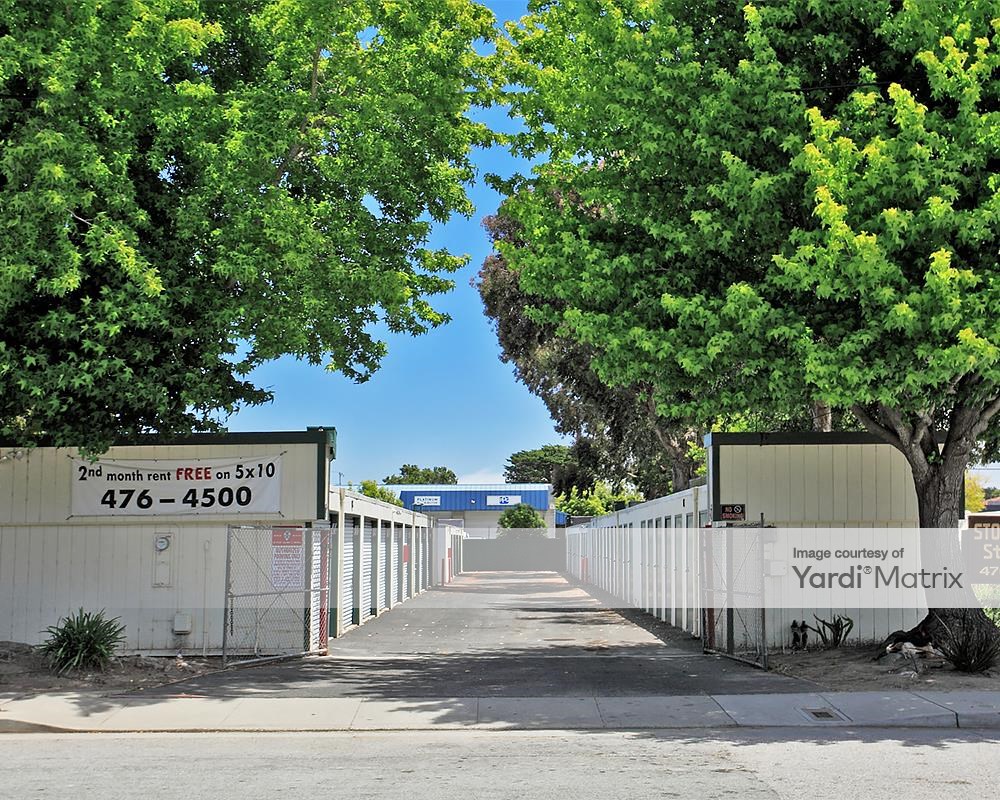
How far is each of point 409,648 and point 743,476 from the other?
6766 mm

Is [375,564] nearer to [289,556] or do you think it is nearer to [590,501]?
[289,556]

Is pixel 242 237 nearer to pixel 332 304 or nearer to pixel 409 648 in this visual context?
pixel 332 304

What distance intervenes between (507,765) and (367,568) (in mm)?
18109

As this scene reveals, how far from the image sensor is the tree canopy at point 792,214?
12969mm

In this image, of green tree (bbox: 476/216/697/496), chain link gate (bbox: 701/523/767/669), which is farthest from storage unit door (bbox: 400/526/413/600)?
chain link gate (bbox: 701/523/767/669)

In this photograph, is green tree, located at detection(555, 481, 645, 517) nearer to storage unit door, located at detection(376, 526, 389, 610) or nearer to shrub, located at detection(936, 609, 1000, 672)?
storage unit door, located at detection(376, 526, 389, 610)

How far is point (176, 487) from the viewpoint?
61.2ft

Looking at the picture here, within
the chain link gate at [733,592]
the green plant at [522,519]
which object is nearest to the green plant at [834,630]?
the chain link gate at [733,592]

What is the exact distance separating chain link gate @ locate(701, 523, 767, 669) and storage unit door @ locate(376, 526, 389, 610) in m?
12.1

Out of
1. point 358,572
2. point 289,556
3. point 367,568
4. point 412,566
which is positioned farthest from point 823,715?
point 412,566

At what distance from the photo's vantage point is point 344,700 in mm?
13648

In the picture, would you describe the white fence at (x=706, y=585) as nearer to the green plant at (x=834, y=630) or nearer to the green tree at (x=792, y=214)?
the green plant at (x=834, y=630)

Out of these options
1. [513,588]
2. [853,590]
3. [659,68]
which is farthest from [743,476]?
[513,588]

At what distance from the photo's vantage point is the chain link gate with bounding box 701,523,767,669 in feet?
58.4
